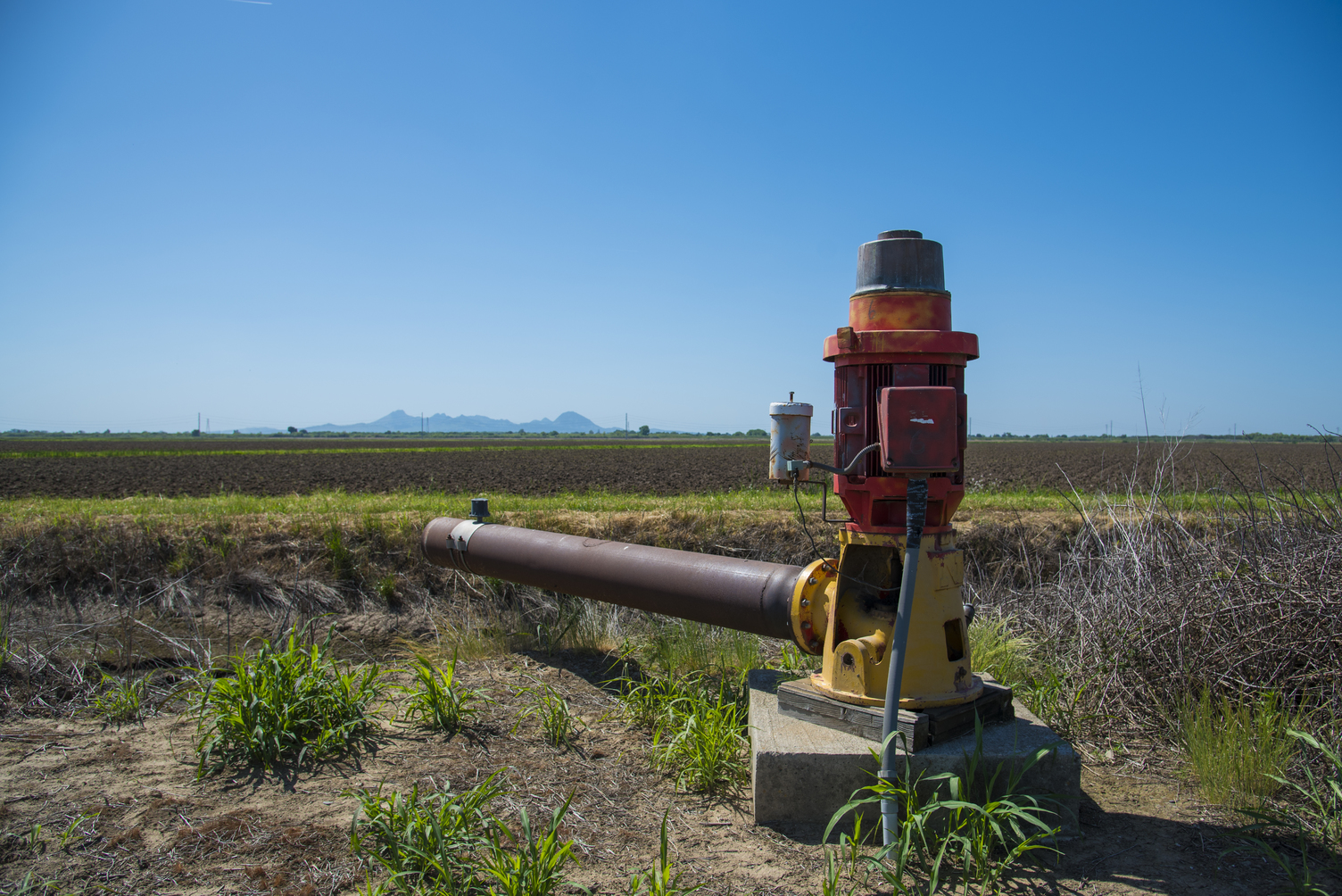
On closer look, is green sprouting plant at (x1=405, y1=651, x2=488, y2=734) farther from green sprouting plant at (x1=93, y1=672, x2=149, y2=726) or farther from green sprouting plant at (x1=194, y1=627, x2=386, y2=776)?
green sprouting plant at (x1=93, y1=672, x2=149, y2=726)

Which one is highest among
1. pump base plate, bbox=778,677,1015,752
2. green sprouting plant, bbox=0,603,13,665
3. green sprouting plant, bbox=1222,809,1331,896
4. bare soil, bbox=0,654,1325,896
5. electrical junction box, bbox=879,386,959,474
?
electrical junction box, bbox=879,386,959,474

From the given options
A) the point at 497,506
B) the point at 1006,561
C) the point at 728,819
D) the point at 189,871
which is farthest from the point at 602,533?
the point at 189,871

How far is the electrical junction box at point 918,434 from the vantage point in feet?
8.96

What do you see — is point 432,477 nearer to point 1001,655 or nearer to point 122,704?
point 122,704

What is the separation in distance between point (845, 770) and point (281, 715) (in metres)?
2.46

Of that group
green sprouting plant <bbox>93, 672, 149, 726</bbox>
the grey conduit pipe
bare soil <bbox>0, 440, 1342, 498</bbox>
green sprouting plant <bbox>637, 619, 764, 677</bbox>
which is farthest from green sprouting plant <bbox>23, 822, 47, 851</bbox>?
bare soil <bbox>0, 440, 1342, 498</bbox>

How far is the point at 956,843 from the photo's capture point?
268 cm

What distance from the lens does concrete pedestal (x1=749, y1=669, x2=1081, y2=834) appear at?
280 centimetres

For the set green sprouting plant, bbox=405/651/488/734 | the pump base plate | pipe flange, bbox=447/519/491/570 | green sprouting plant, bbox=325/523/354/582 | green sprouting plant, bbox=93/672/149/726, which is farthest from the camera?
green sprouting plant, bbox=325/523/354/582

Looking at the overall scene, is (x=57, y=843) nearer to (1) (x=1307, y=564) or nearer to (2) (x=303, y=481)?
(1) (x=1307, y=564)

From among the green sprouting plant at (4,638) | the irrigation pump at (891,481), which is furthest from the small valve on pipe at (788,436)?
the green sprouting plant at (4,638)

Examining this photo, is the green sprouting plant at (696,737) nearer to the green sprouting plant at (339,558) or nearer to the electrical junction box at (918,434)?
the electrical junction box at (918,434)

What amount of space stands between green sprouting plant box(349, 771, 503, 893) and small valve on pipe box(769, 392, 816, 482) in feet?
5.38

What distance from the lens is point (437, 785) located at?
10.3ft
